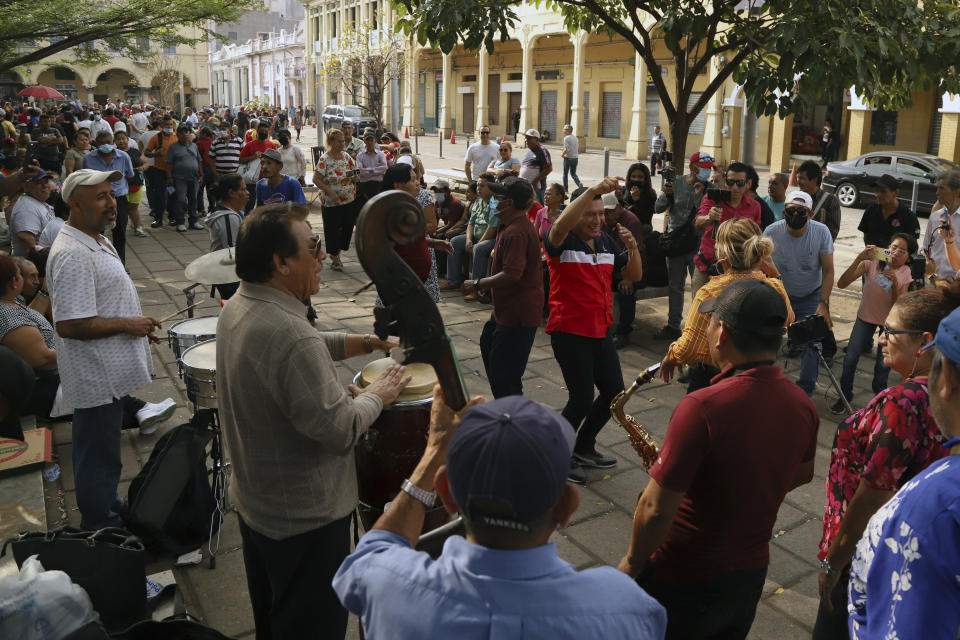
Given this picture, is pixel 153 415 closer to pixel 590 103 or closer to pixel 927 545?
pixel 927 545

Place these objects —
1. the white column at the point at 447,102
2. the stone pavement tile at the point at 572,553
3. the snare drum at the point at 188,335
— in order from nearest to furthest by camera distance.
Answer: the stone pavement tile at the point at 572,553 → the snare drum at the point at 188,335 → the white column at the point at 447,102

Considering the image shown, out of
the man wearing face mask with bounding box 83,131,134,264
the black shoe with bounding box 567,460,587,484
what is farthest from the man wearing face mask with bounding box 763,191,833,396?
the man wearing face mask with bounding box 83,131,134,264

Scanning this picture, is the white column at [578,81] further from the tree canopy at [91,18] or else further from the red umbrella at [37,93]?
the red umbrella at [37,93]

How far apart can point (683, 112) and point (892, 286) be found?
2.88 m

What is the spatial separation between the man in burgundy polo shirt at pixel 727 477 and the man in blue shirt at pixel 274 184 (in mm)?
6553

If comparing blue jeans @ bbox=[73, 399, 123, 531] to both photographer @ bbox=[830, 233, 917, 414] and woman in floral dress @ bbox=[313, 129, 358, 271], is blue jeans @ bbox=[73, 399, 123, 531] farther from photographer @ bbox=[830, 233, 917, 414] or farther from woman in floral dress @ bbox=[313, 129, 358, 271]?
woman in floral dress @ bbox=[313, 129, 358, 271]

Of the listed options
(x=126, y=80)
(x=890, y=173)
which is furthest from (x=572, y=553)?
(x=126, y=80)

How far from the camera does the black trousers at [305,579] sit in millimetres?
2432

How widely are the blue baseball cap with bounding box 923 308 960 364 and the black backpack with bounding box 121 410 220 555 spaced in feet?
10.8

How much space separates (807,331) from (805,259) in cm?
146

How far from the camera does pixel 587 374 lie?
4.53 m

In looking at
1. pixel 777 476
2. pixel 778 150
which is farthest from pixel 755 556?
pixel 778 150

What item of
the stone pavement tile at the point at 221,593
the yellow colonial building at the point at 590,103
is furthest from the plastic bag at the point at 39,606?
the yellow colonial building at the point at 590,103

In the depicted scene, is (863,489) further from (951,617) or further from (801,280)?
(801,280)
